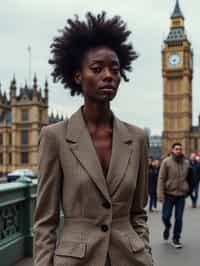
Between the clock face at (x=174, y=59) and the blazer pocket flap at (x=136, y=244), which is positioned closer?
the blazer pocket flap at (x=136, y=244)

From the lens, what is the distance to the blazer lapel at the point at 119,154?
1845 mm

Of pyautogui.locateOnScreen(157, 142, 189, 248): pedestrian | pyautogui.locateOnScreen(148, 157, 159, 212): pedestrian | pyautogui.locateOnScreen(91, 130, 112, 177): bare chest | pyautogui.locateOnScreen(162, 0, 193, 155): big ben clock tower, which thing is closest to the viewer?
pyautogui.locateOnScreen(91, 130, 112, 177): bare chest

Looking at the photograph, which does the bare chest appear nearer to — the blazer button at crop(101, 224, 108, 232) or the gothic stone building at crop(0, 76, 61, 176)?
the blazer button at crop(101, 224, 108, 232)

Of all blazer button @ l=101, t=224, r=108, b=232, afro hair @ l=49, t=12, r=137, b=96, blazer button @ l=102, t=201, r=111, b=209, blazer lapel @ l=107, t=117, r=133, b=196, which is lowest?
blazer button @ l=101, t=224, r=108, b=232

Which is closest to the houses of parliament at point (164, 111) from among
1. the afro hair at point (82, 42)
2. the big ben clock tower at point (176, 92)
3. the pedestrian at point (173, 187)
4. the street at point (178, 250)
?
the big ben clock tower at point (176, 92)

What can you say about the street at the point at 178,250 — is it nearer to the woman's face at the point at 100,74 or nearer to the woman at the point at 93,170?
the woman at the point at 93,170

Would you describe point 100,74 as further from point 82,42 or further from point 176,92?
point 176,92

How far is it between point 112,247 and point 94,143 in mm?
390

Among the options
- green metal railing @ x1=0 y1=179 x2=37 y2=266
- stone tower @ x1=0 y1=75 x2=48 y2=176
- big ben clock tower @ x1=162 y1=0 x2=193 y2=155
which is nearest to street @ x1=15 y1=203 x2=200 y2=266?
green metal railing @ x1=0 y1=179 x2=37 y2=266

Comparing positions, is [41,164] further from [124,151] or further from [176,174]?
[176,174]

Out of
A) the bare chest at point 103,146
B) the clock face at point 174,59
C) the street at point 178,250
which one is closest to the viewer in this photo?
the bare chest at point 103,146

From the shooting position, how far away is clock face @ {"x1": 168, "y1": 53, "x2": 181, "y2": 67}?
77.6 meters

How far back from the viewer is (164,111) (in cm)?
7794

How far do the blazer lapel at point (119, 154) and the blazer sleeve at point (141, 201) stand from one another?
0.31ft
